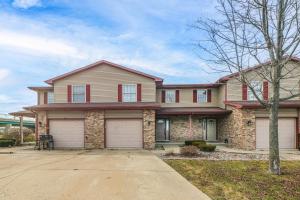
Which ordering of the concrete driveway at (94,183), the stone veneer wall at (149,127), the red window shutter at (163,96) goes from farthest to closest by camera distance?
the red window shutter at (163,96) → the stone veneer wall at (149,127) → the concrete driveway at (94,183)

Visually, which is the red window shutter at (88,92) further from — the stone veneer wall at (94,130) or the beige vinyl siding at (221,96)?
the beige vinyl siding at (221,96)

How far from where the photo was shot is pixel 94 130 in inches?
871

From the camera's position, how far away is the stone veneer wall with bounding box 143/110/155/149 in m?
21.9

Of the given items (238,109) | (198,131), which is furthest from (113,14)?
(198,131)

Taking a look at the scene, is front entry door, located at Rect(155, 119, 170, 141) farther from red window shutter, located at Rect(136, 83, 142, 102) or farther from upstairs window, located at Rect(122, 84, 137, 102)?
upstairs window, located at Rect(122, 84, 137, 102)

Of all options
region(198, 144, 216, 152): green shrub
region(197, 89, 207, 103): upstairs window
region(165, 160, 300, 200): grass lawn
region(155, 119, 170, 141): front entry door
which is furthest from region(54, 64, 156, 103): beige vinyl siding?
region(165, 160, 300, 200): grass lawn

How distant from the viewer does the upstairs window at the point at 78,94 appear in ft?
77.9

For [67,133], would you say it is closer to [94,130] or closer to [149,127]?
[94,130]

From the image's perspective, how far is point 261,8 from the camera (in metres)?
11.1

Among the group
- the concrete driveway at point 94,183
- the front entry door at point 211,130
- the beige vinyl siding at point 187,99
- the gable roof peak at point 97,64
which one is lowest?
the concrete driveway at point 94,183

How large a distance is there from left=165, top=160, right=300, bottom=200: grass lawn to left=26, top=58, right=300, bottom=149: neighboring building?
782cm

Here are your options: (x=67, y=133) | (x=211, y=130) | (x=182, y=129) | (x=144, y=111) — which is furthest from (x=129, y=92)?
(x=211, y=130)

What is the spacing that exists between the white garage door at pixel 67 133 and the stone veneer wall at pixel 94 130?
1.91 feet

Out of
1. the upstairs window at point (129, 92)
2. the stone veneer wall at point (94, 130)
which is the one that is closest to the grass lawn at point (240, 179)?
the stone veneer wall at point (94, 130)
